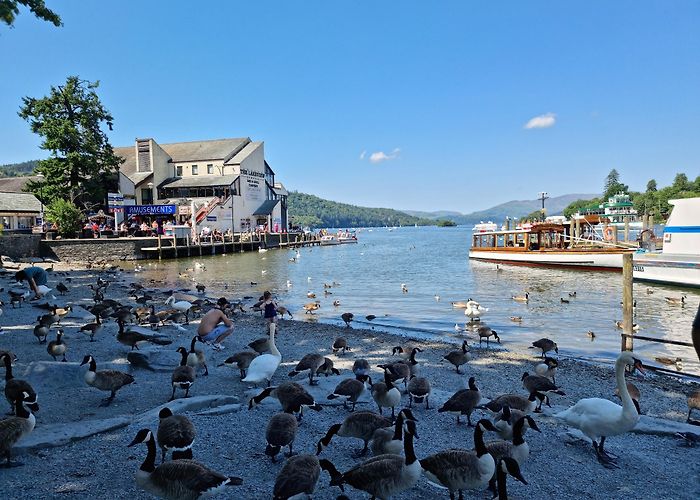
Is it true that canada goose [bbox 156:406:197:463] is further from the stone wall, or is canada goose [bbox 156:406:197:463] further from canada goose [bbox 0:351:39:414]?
the stone wall

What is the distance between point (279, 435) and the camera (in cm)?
594

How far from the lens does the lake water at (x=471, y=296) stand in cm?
1705

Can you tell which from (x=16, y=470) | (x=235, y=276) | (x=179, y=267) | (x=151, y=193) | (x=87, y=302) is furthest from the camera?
(x=151, y=193)

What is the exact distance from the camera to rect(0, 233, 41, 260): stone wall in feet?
136

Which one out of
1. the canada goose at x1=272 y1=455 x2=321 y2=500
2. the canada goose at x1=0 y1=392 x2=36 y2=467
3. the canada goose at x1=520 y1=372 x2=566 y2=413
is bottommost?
the canada goose at x1=520 y1=372 x2=566 y2=413

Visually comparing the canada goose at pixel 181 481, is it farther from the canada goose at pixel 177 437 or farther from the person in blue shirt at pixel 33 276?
the person in blue shirt at pixel 33 276

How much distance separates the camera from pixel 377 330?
1789 centimetres

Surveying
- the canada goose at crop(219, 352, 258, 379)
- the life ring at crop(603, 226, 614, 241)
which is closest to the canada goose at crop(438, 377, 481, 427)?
the canada goose at crop(219, 352, 258, 379)

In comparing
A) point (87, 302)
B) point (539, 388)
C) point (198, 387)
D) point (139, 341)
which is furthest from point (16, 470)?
point (87, 302)

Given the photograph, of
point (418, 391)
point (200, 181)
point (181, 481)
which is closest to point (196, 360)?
point (418, 391)

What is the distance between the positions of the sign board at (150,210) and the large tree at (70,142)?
7084 millimetres

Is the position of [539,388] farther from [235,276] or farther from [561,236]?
[561,236]

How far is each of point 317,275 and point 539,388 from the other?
30.4 m

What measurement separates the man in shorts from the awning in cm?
5776
